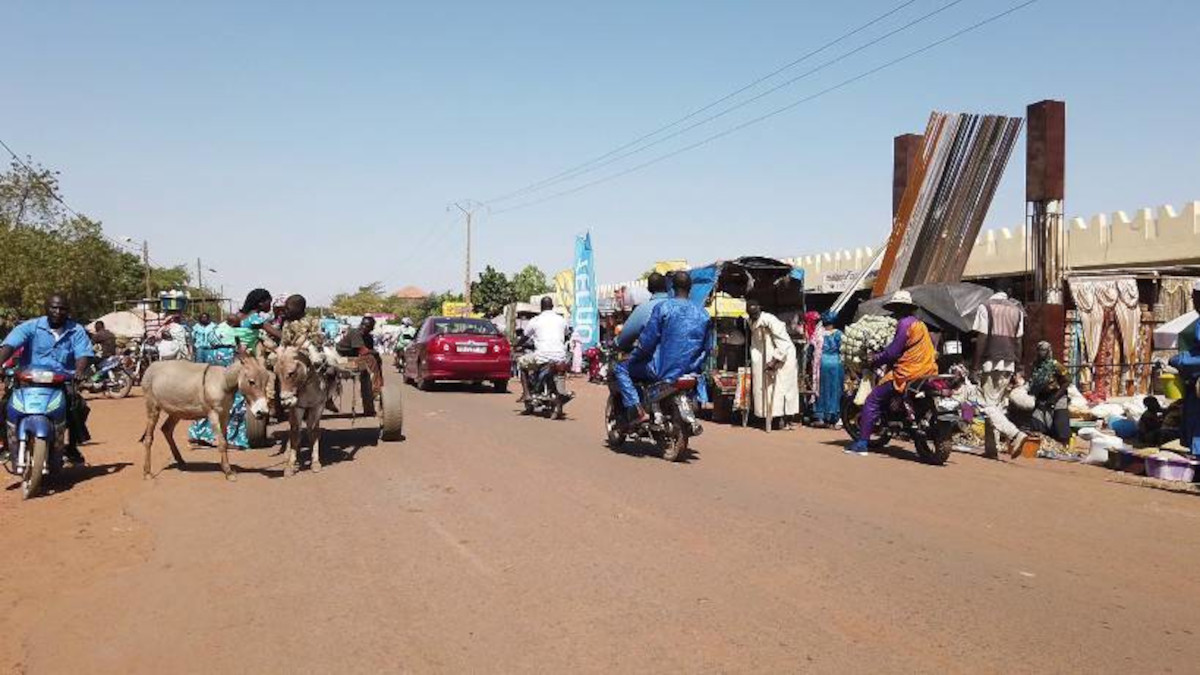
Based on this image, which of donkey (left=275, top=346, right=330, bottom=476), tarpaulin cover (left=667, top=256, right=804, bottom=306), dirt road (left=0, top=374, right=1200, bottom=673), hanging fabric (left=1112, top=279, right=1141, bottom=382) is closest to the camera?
dirt road (left=0, top=374, right=1200, bottom=673)

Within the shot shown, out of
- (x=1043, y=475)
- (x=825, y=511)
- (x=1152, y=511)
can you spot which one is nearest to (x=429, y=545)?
(x=825, y=511)

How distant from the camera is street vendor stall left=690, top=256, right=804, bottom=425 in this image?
14.7 meters

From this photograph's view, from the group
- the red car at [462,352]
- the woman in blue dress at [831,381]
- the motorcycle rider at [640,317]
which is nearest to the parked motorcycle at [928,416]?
the motorcycle rider at [640,317]

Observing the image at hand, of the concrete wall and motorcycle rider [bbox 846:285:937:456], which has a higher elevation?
the concrete wall

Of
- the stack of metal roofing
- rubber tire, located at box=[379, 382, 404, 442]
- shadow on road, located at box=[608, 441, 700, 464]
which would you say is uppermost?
the stack of metal roofing

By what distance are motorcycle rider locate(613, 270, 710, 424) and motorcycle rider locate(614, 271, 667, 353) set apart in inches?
4.1

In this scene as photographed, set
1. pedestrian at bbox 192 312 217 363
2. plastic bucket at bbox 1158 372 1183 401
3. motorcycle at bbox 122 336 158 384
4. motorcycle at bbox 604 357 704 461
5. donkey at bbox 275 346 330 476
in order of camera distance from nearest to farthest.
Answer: donkey at bbox 275 346 330 476, motorcycle at bbox 604 357 704 461, pedestrian at bbox 192 312 217 363, plastic bucket at bbox 1158 372 1183 401, motorcycle at bbox 122 336 158 384

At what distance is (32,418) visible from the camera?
7.58m

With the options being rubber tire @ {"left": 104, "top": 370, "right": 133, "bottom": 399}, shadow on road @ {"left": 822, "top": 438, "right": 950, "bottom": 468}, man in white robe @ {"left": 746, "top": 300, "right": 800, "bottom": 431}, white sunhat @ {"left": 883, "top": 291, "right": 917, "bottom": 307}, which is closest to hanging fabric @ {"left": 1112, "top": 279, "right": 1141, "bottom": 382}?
man in white robe @ {"left": 746, "top": 300, "right": 800, "bottom": 431}

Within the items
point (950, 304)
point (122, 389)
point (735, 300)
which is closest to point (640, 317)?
point (735, 300)

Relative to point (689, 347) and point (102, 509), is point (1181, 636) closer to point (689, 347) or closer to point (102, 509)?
point (689, 347)

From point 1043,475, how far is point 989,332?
556 centimetres

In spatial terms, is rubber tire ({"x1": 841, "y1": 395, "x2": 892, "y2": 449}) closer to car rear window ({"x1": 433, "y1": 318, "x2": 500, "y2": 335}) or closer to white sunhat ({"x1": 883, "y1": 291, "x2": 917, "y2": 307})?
white sunhat ({"x1": 883, "y1": 291, "x2": 917, "y2": 307})

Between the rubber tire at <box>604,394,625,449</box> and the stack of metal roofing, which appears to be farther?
the stack of metal roofing
